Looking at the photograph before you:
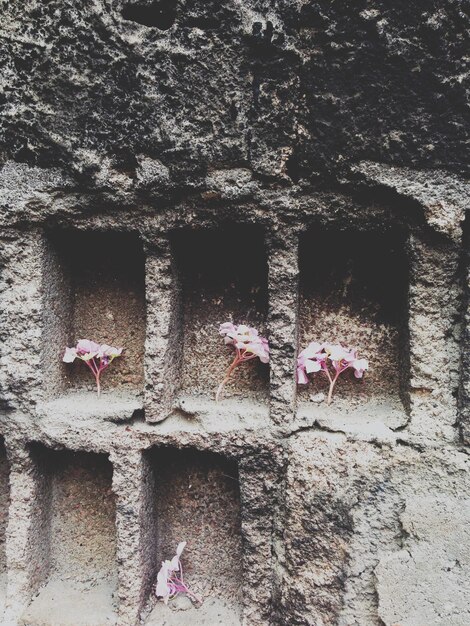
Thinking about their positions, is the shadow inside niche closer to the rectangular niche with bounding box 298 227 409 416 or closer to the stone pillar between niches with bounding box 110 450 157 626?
the rectangular niche with bounding box 298 227 409 416

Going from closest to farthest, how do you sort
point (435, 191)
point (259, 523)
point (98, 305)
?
point (435, 191)
point (259, 523)
point (98, 305)

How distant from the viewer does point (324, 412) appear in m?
0.89

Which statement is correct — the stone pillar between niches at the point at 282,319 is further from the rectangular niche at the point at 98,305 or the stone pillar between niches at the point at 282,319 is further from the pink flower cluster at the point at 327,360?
the rectangular niche at the point at 98,305

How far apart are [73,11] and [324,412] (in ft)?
2.83

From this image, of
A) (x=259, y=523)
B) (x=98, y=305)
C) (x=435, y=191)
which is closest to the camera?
(x=435, y=191)

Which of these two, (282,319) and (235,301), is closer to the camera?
(282,319)

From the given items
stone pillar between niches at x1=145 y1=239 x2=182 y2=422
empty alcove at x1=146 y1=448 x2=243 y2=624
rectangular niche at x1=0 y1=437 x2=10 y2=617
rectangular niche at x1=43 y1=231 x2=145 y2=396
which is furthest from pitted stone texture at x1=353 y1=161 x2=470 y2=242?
rectangular niche at x1=0 y1=437 x2=10 y2=617

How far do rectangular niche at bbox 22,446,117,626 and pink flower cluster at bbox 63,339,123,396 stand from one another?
189 millimetres

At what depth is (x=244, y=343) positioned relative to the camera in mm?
888

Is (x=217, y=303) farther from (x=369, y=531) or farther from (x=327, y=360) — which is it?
(x=369, y=531)

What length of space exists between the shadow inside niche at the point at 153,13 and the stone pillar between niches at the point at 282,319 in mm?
423

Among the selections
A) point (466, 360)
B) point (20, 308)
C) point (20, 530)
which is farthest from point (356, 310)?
point (20, 530)

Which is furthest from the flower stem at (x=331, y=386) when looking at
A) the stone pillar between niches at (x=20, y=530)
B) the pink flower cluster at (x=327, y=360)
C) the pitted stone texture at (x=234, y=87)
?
the stone pillar between niches at (x=20, y=530)

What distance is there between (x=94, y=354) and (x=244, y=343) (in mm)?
313
